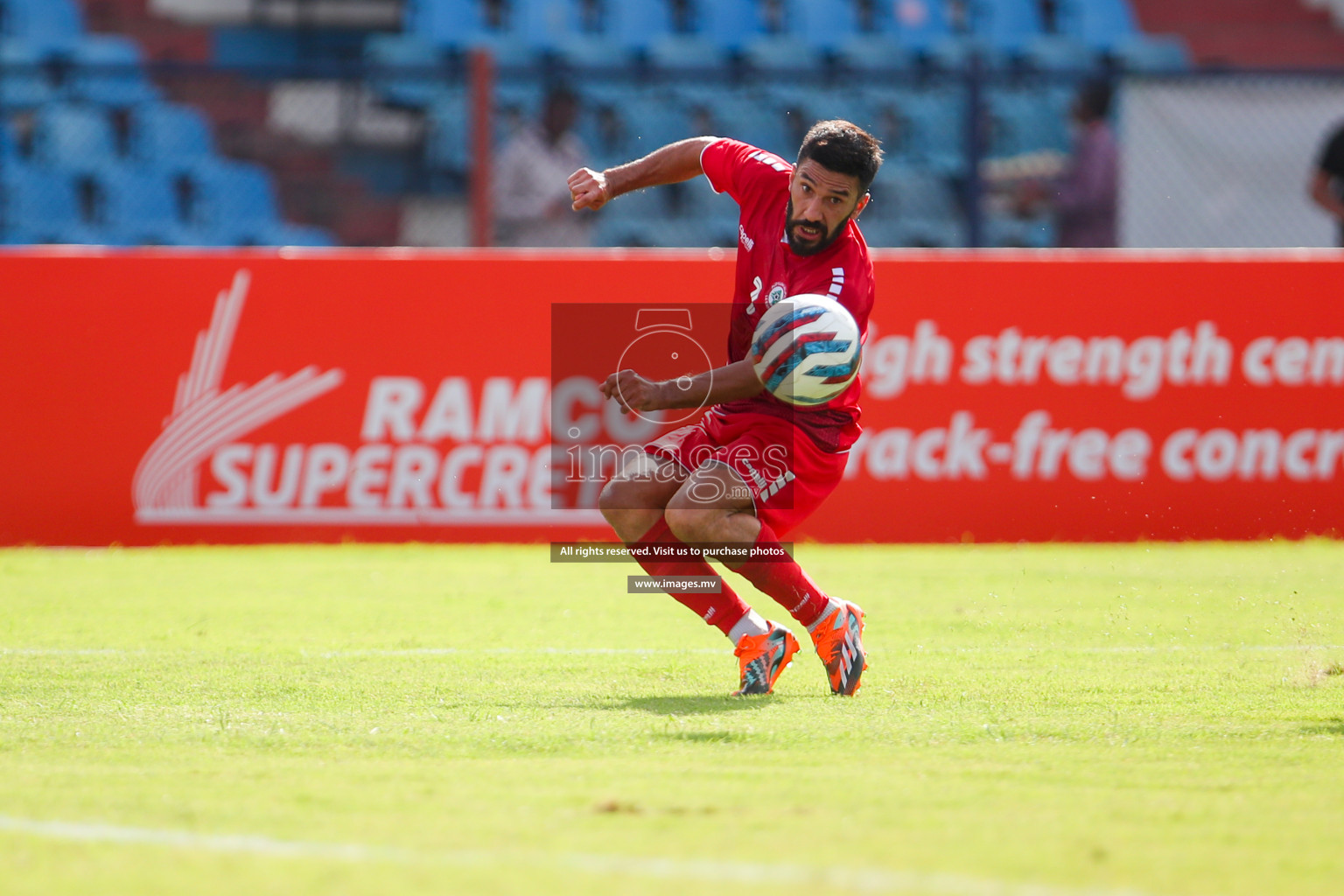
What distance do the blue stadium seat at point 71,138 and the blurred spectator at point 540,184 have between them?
14.0 feet

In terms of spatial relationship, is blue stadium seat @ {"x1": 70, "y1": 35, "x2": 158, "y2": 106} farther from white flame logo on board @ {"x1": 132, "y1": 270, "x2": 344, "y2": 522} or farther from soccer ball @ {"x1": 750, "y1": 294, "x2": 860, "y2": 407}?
soccer ball @ {"x1": 750, "y1": 294, "x2": 860, "y2": 407}

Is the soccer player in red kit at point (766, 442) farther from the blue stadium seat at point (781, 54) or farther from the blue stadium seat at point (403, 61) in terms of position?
the blue stadium seat at point (781, 54)

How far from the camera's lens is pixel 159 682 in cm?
552

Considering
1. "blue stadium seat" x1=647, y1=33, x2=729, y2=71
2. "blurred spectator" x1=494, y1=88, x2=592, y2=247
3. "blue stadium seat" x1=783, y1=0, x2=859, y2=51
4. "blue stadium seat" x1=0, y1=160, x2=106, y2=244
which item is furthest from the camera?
"blue stadium seat" x1=783, y1=0, x2=859, y2=51

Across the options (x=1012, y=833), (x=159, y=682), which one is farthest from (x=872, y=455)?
(x=1012, y=833)

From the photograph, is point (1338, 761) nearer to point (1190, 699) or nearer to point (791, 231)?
point (1190, 699)

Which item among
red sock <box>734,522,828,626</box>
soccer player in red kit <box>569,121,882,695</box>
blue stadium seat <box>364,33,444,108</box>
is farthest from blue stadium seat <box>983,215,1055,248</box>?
red sock <box>734,522,828,626</box>

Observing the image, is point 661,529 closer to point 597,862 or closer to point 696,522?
point 696,522

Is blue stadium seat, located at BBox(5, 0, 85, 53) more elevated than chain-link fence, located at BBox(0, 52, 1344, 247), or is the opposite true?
blue stadium seat, located at BBox(5, 0, 85, 53)

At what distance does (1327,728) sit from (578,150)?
8820mm

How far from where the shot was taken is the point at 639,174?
586 cm

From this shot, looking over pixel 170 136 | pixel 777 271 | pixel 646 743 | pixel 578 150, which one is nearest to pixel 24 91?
pixel 170 136

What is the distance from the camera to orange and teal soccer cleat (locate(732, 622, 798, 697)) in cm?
535

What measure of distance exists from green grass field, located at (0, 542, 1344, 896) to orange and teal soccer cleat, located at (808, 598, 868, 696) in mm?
94
